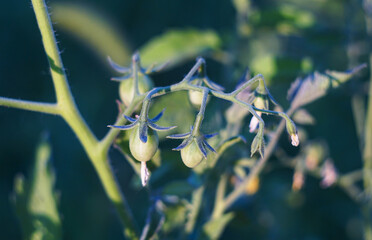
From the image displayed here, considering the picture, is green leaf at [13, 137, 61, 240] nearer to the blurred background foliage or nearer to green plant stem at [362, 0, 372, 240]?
the blurred background foliage

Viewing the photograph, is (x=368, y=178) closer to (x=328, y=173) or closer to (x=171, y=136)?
(x=328, y=173)

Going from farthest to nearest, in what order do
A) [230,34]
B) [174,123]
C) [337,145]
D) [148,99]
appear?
[337,145] < [230,34] < [174,123] < [148,99]

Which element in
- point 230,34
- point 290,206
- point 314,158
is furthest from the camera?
point 290,206

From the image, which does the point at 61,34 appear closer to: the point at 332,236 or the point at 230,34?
the point at 230,34

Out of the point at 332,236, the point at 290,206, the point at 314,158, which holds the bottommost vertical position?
the point at 332,236

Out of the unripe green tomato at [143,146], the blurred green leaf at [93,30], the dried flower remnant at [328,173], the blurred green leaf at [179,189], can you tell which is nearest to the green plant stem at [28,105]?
the unripe green tomato at [143,146]

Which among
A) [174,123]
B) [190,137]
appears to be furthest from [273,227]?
[190,137]

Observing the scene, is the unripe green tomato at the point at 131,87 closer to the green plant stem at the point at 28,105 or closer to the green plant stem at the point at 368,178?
the green plant stem at the point at 28,105
